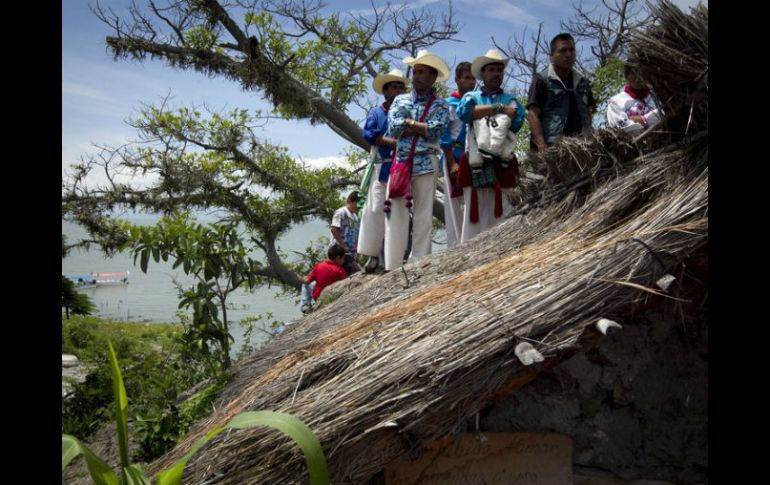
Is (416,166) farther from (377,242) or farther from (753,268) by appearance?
(753,268)

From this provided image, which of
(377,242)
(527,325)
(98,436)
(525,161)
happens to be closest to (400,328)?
(527,325)

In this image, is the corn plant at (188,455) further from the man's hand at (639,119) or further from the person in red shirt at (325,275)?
the person in red shirt at (325,275)

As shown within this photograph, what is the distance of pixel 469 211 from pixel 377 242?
1091mm

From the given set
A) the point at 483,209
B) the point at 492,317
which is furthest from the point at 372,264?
the point at 492,317

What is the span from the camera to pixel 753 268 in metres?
1.22

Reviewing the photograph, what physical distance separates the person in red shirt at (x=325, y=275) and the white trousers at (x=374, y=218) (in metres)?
1.17

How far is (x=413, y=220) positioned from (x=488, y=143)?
1078 mm

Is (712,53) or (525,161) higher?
(525,161)

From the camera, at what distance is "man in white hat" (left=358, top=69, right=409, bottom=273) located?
5605 millimetres

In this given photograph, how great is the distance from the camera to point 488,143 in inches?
191

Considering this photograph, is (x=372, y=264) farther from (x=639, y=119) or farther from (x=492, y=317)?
(x=492, y=317)

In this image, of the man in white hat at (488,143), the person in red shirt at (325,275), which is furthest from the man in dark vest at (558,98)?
the person in red shirt at (325,275)

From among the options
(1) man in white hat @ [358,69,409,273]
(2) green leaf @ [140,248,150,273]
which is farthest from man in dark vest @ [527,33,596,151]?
(2) green leaf @ [140,248,150,273]

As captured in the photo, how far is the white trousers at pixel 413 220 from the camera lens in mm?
5340
